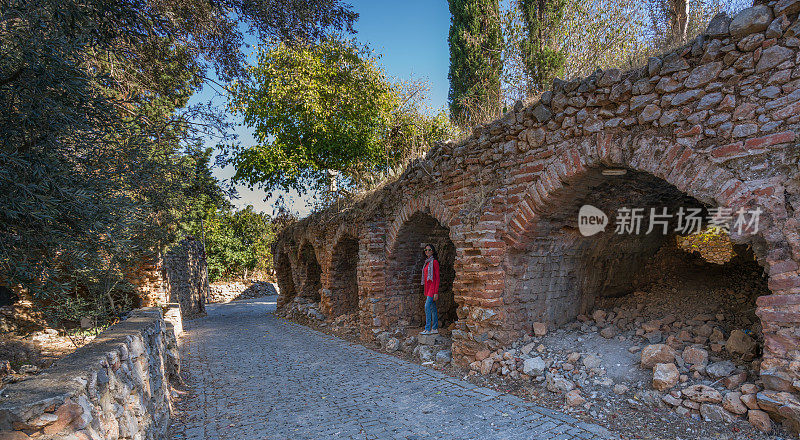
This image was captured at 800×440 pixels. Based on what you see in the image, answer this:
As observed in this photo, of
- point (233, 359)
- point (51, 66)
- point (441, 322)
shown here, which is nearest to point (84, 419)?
point (51, 66)

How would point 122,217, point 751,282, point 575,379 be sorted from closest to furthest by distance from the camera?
1. point 122,217
2. point 575,379
3. point 751,282

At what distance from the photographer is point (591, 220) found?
17.8 ft

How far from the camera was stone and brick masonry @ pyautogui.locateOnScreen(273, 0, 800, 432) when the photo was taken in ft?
10.7

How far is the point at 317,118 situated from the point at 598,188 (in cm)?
1075

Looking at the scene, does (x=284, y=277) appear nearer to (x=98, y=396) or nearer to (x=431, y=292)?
(x=431, y=292)

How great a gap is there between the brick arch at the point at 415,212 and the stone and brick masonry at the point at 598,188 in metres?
0.03

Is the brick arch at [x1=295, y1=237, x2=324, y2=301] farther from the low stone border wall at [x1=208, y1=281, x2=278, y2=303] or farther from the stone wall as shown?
the low stone border wall at [x1=208, y1=281, x2=278, y2=303]

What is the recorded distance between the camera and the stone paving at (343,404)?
12.7ft

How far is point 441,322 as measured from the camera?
8.78 m

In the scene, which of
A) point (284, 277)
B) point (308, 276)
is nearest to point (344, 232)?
point (308, 276)

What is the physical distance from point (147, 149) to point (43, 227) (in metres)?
2.07

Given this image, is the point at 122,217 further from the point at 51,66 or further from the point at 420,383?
the point at 420,383

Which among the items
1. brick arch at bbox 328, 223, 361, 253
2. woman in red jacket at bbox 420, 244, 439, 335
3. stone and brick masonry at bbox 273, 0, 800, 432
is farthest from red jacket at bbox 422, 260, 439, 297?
brick arch at bbox 328, 223, 361, 253

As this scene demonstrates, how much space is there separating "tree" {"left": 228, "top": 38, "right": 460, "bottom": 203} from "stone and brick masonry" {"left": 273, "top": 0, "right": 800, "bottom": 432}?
602cm
